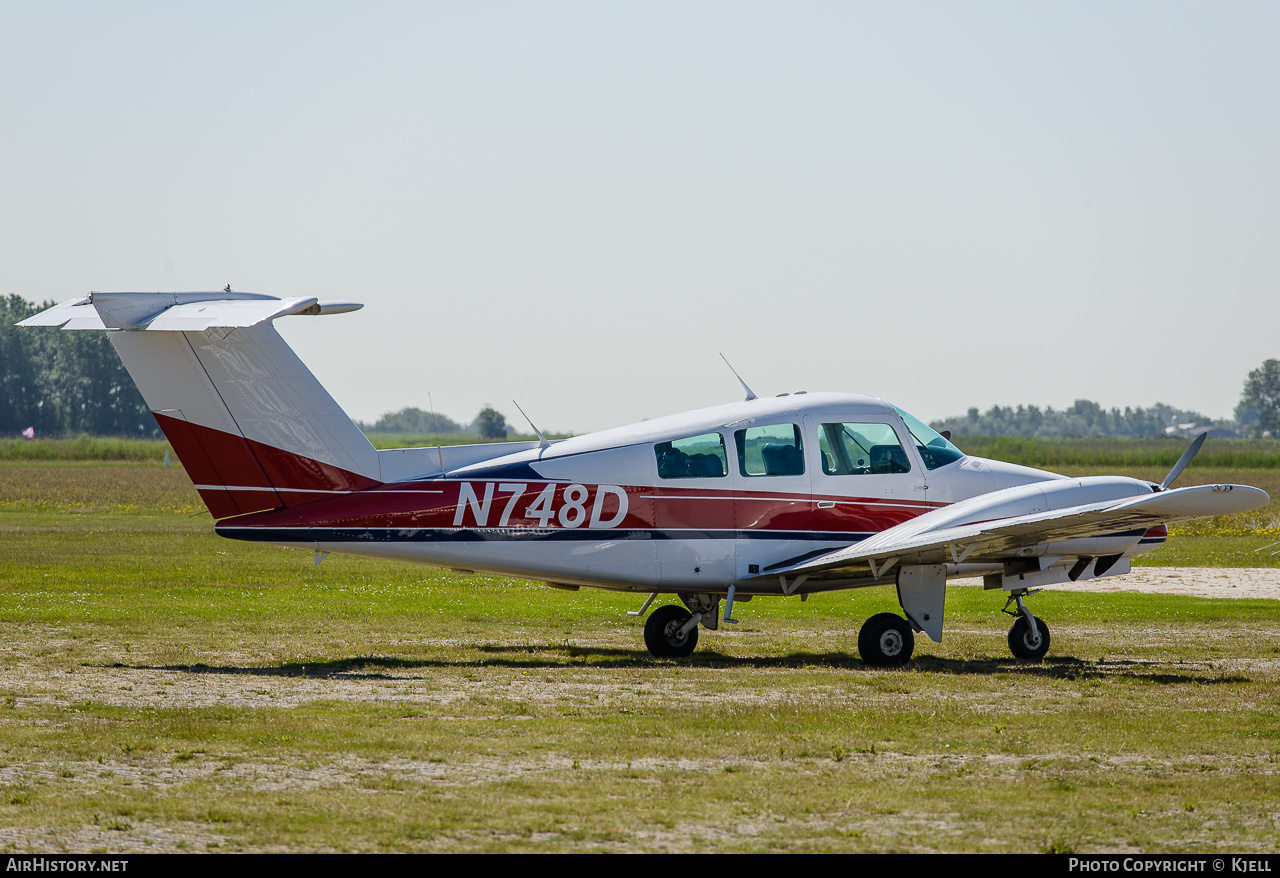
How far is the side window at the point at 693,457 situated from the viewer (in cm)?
1420

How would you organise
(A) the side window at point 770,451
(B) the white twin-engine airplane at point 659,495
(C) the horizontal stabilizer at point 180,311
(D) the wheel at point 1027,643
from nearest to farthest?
(C) the horizontal stabilizer at point 180,311
(B) the white twin-engine airplane at point 659,495
(A) the side window at point 770,451
(D) the wheel at point 1027,643

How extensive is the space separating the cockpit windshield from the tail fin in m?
6.12

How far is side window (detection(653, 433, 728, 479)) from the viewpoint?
14195 mm

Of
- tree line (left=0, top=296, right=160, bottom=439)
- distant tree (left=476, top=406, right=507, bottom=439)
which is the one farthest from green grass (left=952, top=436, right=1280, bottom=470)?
tree line (left=0, top=296, right=160, bottom=439)

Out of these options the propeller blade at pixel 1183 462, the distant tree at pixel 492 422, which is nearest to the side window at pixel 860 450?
the propeller blade at pixel 1183 462

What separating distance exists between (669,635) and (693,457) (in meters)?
2.23

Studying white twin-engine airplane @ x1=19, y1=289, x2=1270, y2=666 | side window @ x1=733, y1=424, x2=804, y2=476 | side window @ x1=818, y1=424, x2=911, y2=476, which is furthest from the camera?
side window @ x1=818, y1=424, x2=911, y2=476

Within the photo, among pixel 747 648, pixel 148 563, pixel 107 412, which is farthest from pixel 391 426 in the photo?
pixel 747 648

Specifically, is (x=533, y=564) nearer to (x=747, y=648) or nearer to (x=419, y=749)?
(x=747, y=648)

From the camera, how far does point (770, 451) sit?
1445 cm

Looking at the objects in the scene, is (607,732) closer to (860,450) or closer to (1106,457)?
(860,450)

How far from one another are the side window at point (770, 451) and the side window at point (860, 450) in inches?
12.0

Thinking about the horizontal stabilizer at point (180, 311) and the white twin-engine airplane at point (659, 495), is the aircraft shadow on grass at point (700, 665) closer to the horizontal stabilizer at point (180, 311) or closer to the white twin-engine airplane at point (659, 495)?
the white twin-engine airplane at point (659, 495)

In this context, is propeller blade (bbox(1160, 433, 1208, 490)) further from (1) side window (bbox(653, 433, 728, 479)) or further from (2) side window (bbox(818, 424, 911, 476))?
(1) side window (bbox(653, 433, 728, 479))
